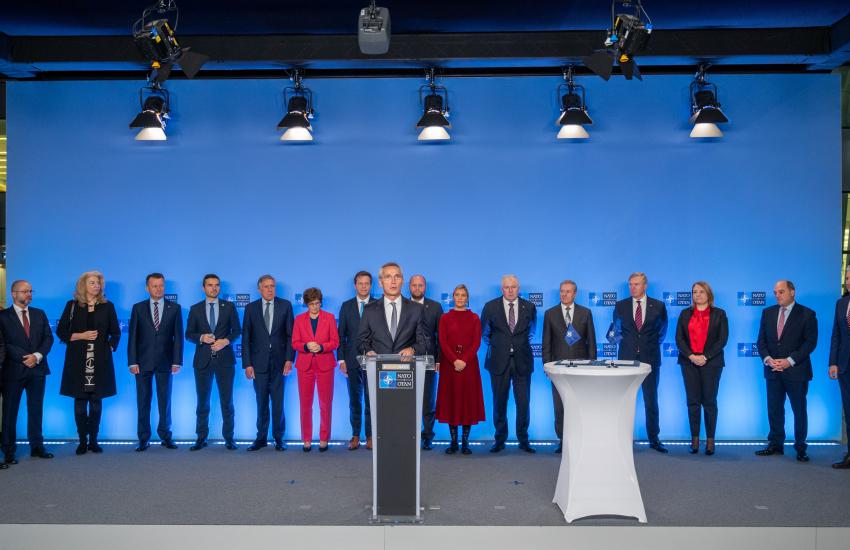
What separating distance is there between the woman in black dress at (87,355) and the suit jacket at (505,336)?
3784 millimetres

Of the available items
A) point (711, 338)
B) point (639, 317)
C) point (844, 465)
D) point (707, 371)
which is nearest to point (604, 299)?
point (639, 317)

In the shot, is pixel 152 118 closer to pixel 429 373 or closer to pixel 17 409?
pixel 17 409

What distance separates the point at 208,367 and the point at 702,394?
493cm

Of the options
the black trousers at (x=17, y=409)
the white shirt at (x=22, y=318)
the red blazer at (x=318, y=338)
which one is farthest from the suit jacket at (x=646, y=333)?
the black trousers at (x=17, y=409)

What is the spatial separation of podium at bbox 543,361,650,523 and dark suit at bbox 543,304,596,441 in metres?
2.07

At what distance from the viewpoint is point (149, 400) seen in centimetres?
707

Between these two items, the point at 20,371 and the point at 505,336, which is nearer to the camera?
the point at 20,371

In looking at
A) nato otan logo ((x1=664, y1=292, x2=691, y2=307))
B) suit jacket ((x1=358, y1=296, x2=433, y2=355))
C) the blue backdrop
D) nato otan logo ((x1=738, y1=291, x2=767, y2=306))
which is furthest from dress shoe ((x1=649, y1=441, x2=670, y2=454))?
suit jacket ((x1=358, y1=296, x2=433, y2=355))

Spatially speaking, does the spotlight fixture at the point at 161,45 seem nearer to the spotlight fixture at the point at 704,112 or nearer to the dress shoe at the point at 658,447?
the spotlight fixture at the point at 704,112

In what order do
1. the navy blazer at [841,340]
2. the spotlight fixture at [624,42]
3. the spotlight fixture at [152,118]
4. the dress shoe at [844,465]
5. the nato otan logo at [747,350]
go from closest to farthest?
1. the spotlight fixture at [624,42]
2. the dress shoe at [844,465]
3. the navy blazer at [841,340]
4. the spotlight fixture at [152,118]
5. the nato otan logo at [747,350]

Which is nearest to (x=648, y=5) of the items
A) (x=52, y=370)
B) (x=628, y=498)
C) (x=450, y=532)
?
(x=628, y=498)

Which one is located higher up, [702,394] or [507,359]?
[507,359]

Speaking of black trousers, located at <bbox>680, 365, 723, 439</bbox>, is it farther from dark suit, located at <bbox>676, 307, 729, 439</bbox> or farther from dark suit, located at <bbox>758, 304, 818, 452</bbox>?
dark suit, located at <bbox>758, 304, 818, 452</bbox>

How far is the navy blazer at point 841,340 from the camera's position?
635 cm
